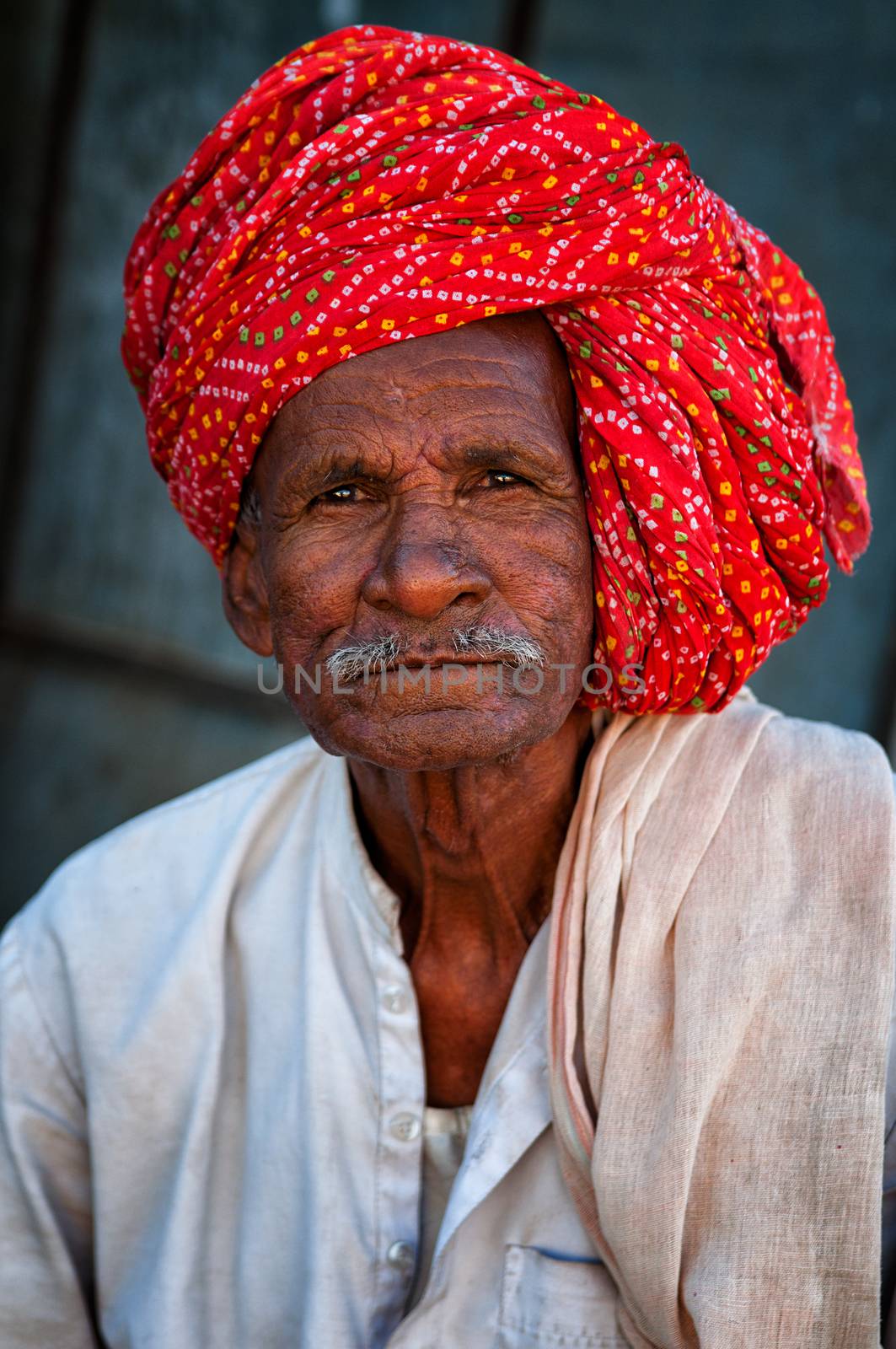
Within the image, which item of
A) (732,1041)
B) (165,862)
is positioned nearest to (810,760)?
(732,1041)

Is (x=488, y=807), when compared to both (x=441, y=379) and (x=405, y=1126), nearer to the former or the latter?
(x=405, y=1126)

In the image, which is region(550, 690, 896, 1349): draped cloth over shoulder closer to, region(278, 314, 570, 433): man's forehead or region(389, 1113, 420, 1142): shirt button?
region(389, 1113, 420, 1142): shirt button

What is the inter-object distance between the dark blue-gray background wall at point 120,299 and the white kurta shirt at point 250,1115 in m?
1.65

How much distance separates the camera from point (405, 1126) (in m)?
2.00

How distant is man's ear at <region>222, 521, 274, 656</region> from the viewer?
2.15m

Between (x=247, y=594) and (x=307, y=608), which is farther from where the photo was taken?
(x=247, y=594)

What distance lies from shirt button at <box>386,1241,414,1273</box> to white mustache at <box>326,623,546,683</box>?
0.87 meters

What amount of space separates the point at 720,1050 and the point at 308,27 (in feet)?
10.7

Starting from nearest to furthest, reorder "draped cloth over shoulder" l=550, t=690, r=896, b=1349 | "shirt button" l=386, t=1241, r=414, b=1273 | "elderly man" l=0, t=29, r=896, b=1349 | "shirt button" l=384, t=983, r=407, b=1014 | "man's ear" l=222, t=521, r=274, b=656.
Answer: "draped cloth over shoulder" l=550, t=690, r=896, b=1349 → "elderly man" l=0, t=29, r=896, b=1349 → "shirt button" l=386, t=1241, r=414, b=1273 → "shirt button" l=384, t=983, r=407, b=1014 → "man's ear" l=222, t=521, r=274, b=656

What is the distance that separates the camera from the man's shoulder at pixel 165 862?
2.24 meters

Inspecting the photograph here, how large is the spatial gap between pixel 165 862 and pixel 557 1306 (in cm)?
99

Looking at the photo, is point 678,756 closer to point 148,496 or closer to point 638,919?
point 638,919

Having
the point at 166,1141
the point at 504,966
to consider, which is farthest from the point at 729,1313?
the point at 166,1141

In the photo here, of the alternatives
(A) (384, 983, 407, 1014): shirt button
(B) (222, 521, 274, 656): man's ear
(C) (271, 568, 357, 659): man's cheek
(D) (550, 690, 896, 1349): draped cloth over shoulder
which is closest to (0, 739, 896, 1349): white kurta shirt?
(A) (384, 983, 407, 1014): shirt button
